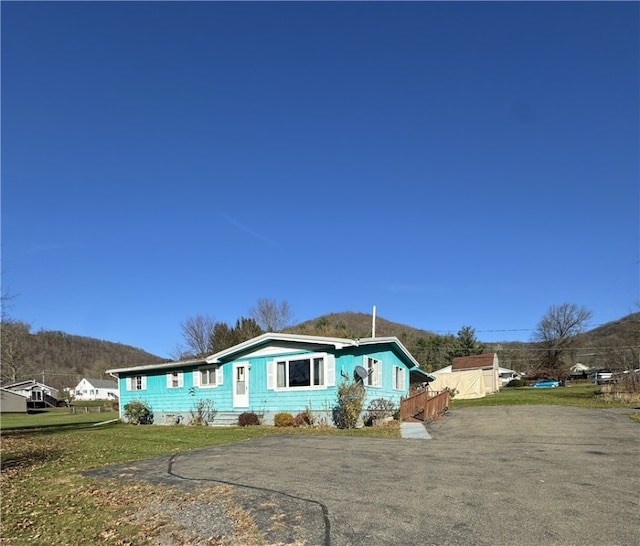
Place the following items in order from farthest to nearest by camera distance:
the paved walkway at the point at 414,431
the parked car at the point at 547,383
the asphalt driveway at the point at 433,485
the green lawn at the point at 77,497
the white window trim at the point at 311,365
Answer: the parked car at the point at 547,383, the white window trim at the point at 311,365, the paved walkway at the point at 414,431, the green lawn at the point at 77,497, the asphalt driveway at the point at 433,485

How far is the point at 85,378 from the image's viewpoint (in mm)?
90625

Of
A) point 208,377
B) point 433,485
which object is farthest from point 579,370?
point 433,485

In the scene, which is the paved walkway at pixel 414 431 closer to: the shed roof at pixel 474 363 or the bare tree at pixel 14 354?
the shed roof at pixel 474 363

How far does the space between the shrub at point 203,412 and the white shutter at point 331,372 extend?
5981mm

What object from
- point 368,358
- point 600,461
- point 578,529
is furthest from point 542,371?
point 578,529

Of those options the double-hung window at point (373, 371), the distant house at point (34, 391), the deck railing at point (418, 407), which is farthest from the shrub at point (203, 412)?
the distant house at point (34, 391)

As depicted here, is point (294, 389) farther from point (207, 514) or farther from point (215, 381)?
Result: point (207, 514)

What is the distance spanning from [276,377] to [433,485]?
13.4 metres

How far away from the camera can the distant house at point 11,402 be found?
48.3m

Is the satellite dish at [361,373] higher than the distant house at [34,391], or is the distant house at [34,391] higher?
the satellite dish at [361,373]

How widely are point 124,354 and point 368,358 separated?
9182 centimetres

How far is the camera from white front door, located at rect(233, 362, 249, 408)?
21.3 metres

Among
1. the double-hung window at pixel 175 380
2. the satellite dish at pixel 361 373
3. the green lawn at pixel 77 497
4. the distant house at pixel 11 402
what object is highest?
the satellite dish at pixel 361 373

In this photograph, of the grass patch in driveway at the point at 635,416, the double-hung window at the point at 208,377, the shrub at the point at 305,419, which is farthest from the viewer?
the double-hung window at the point at 208,377
